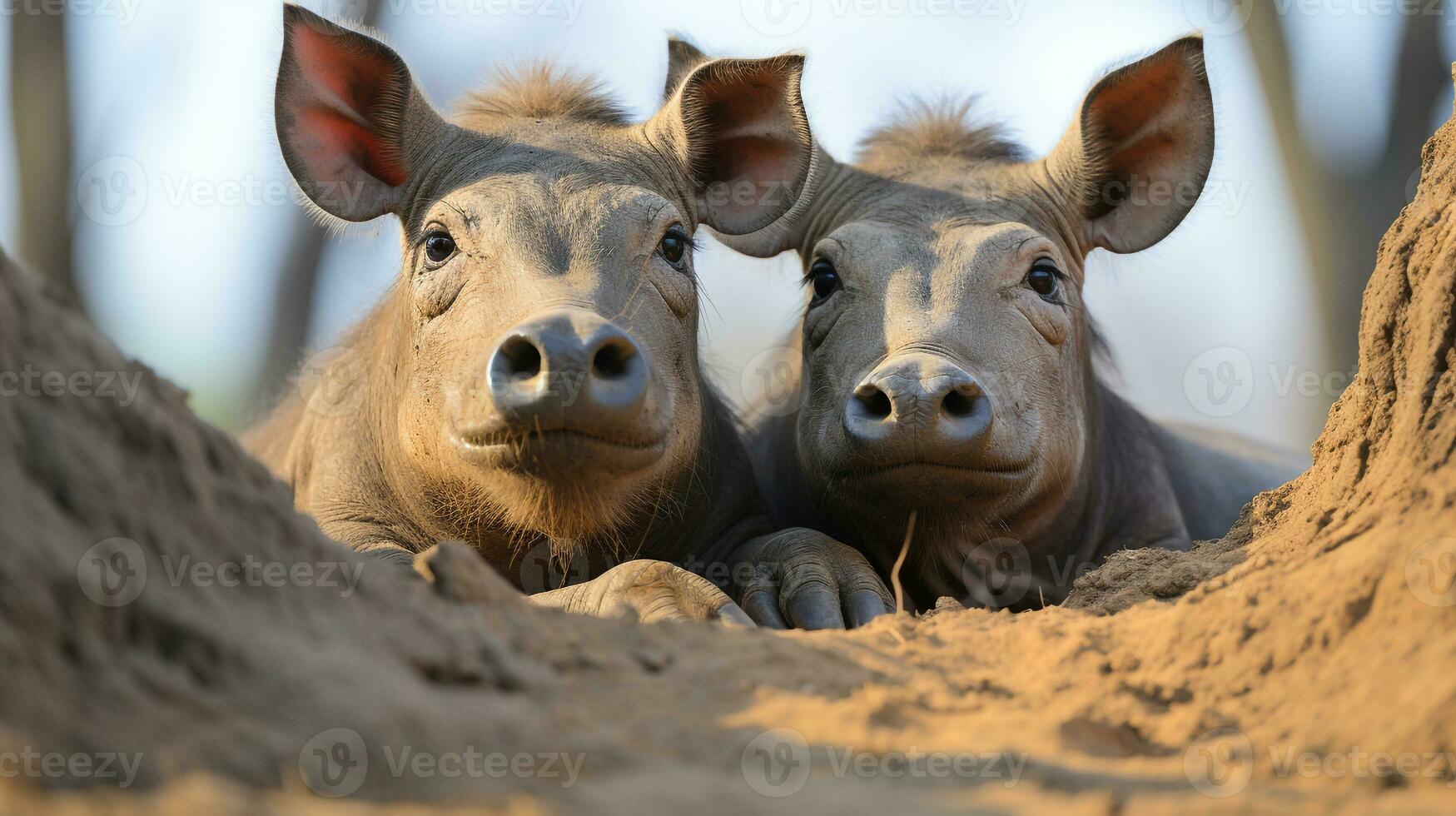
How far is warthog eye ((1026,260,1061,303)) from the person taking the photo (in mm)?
5945

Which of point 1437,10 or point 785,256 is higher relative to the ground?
point 1437,10

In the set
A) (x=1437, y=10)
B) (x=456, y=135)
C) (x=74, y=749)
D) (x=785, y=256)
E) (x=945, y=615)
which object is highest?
(x=1437, y=10)

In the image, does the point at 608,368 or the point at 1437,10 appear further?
the point at 1437,10

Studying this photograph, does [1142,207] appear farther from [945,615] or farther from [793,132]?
[945,615]

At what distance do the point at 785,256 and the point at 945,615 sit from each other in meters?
3.60

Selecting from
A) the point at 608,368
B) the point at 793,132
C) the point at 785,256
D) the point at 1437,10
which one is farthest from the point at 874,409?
the point at 1437,10

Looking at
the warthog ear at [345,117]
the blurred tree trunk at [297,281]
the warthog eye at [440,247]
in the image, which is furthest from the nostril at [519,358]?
the blurred tree trunk at [297,281]

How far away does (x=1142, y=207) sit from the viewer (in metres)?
6.59

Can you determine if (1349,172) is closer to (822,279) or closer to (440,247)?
(822,279)

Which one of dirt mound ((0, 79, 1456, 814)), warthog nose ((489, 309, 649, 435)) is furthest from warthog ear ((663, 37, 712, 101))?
dirt mound ((0, 79, 1456, 814))

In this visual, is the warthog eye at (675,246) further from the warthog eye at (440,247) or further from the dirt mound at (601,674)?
the dirt mound at (601,674)

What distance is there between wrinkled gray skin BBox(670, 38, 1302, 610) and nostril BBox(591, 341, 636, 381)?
1.01m

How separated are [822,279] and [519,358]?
219cm

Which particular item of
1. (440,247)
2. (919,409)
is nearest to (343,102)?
(440,247)
